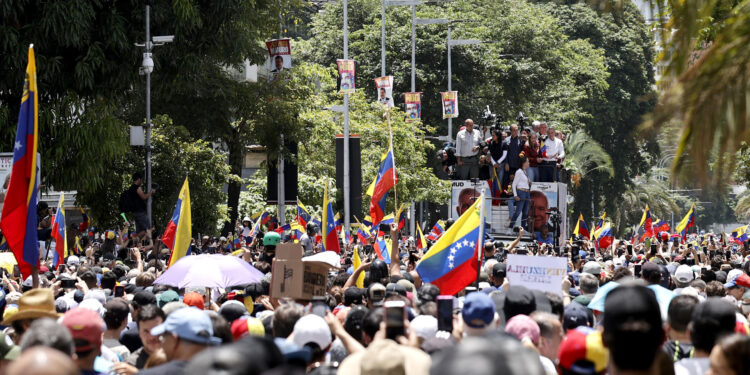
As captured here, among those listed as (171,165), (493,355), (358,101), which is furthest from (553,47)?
(493,355)

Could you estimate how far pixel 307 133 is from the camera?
30.8 metres

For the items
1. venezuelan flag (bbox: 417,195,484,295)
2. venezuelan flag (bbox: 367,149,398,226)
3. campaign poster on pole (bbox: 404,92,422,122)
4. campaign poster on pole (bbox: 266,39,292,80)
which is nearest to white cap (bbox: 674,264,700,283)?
venezuelan flag (bbox: 417,195,484,295)

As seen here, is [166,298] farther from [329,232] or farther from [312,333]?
[329,232]

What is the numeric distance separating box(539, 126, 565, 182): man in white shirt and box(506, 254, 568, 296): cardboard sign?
1231cm

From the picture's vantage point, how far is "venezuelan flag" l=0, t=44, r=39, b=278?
8.89 m

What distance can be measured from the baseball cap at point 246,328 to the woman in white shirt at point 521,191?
1358 cm

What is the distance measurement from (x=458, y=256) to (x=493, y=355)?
7571 mm

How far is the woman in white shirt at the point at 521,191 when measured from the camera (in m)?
20.1

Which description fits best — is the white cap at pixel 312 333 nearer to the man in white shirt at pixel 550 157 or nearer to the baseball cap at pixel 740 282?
the baseball cap at pixel 740 282

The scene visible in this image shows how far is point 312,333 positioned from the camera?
6086mm

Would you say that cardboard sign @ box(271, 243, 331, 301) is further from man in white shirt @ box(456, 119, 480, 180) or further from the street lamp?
man in white shirt @ box(456, 119, 480, 180)

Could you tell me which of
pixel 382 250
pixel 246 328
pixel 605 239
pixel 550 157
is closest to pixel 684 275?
pixel 382 250

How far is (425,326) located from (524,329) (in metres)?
0.80

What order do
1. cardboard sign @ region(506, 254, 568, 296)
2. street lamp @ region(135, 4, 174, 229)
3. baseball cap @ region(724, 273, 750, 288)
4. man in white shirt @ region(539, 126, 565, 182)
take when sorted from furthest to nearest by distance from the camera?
man in white shirt @ region(539, 126, 565, 182) < street lamp @ region(135, 4, 174, 229) < baseball cap @ region(724, 273, 750, 288) < cardboard sign @ region(506, 254, 568, 296)
